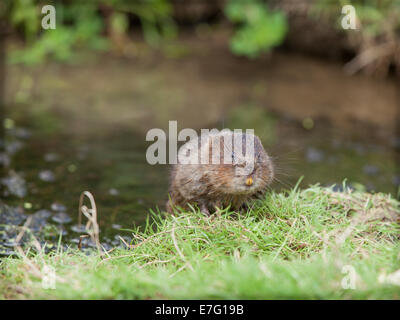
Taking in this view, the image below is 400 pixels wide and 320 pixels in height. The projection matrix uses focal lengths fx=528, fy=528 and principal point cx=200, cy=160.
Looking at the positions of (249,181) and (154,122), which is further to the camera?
(154,122)

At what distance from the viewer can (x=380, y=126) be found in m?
8.00

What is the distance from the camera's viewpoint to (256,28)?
373 inches

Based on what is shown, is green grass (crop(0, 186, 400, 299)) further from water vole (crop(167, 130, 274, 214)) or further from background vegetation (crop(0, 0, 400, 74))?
background vegetation (crop(0, 0, 400, 74))

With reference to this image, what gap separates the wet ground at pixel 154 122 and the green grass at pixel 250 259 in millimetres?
613

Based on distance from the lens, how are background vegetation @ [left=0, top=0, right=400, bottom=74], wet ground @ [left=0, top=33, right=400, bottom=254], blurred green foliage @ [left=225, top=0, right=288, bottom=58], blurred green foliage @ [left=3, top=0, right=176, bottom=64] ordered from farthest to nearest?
1. blurred green foliage @ [left=3, top=0, right=176, bottom=64]
2. blurred green foliage @ [left=225, top=0, right=288, bottom=58]
3. background vegetation @ [left=0, top=0, right=400, bottom=74]
4. wet ground @ [left=0, top=33, right=400, bottom=254]

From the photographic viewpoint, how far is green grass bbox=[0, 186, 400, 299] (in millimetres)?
2846

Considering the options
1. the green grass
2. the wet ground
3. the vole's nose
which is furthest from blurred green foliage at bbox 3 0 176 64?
the vole's nose

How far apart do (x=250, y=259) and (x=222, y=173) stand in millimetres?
955

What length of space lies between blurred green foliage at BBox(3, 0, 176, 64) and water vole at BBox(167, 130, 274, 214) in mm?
6176

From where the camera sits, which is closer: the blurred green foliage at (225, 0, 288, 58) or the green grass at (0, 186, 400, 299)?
the green grass at (0, 186, 400, 299)

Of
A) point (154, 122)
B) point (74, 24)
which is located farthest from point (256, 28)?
point (74, 24)

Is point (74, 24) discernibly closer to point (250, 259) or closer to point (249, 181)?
point (249, 181)

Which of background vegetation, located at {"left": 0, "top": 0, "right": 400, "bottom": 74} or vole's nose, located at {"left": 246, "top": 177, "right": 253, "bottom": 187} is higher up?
background vegetation, located at {"left": 0, "top": 0, "right": 400, "bottom": 74}
